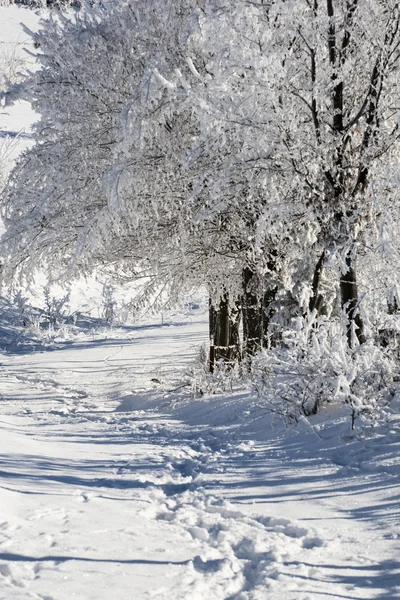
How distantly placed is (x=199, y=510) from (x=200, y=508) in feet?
0.17

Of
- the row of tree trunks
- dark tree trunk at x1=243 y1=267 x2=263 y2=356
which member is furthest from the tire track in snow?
dark tree trunk at x1=243 y1=267 x2=263 y2=356

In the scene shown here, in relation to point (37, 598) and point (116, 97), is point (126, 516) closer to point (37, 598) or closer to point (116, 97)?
point (37, 598)

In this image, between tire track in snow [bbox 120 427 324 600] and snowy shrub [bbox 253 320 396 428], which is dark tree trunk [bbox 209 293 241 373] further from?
tire track in snow [bbox 120 427 324 600]

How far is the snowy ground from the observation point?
124 inches

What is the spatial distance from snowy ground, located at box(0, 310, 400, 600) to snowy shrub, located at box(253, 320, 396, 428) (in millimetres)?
298

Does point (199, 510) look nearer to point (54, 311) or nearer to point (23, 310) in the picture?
point (54, 311)

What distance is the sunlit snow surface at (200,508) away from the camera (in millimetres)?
3152

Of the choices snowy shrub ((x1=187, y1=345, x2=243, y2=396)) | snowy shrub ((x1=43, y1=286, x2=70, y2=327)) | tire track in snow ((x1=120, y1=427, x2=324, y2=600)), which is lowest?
tire track in snow ((x1=120, y1=427, x2=324, y2=600))

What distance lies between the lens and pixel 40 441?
6617 mm

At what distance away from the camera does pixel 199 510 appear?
433 cm

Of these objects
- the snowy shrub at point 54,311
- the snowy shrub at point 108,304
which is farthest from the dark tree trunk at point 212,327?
the snowy shrub at point 54,311

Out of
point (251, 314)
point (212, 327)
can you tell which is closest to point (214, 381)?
point (251, 314)

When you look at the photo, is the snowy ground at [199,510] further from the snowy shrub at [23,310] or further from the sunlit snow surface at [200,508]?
the snowy shrub at [23,310]

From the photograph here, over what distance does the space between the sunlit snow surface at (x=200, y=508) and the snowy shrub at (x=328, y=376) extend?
0.88 feet
